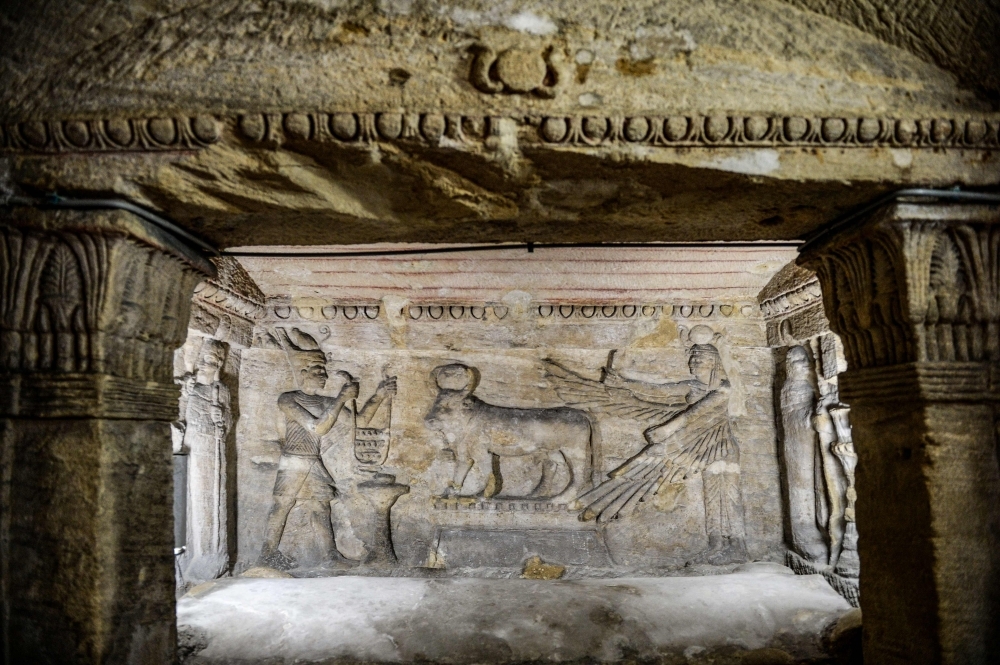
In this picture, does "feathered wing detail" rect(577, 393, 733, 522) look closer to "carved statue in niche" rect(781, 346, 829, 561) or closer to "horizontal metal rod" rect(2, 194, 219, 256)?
"carved statue in niche" rect(781, 346, 829, 561)

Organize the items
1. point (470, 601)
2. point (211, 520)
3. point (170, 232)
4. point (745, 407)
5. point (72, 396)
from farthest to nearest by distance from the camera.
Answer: point (745, 407)
point (211, 520)
point (470, 601)
point (170, 232)
point (72, 396)

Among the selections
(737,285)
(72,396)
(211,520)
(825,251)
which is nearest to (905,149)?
(825,251)

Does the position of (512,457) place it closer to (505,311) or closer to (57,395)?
(505,311)

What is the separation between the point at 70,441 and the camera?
189 cm

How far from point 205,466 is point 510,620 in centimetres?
226

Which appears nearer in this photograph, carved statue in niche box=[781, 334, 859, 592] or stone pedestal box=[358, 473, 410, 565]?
carved statue in niche box=[781, 334, 859, 592]

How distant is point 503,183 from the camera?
2.01 meters

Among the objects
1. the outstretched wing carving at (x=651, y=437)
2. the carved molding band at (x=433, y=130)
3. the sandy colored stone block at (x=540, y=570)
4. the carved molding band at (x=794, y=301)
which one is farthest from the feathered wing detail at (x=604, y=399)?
the carved molding band at (x=433, y=130)

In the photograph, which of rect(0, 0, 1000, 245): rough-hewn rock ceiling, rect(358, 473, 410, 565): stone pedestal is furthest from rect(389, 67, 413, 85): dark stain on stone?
rect(358, 473, 410, 565): stone pedestal

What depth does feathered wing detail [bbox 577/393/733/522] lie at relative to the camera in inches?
161

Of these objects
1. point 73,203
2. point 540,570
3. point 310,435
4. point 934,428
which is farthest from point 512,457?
point 73,203

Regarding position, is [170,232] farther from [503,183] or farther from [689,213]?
[689,213]

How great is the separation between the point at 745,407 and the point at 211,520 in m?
3.68

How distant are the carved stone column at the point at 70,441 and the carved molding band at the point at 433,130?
0.83ft
